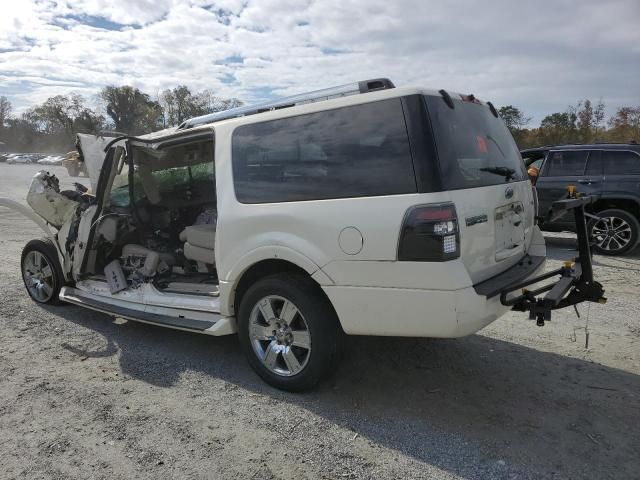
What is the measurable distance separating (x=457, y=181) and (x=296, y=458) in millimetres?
1877

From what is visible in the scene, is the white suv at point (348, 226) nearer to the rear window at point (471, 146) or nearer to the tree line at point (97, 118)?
the rear window at point (471, 146)

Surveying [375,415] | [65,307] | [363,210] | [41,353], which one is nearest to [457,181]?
[363,210]

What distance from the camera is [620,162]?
8.41m

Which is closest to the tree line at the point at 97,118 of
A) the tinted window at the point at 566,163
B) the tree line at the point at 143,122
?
the tree line at the point at 143,122

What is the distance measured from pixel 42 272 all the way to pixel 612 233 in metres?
8.47

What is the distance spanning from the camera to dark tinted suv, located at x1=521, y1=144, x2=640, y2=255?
818 cm

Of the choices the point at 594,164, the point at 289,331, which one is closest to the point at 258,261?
the point at 289,331

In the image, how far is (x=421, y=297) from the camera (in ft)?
9.45

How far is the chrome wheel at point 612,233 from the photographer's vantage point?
8164 millimetres

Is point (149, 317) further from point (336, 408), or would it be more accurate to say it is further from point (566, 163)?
point (566, 163)

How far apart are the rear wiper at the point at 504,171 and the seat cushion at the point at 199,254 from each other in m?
2.66

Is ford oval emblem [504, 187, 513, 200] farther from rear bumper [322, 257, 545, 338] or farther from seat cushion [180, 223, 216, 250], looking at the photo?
seat cushion [180, 223, 216, 250]

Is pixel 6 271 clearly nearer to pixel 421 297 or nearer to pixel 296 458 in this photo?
pixel 296 458

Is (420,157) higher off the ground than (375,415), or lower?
higher
